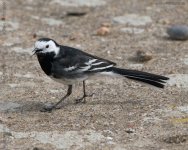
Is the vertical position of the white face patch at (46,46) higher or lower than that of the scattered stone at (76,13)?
lower

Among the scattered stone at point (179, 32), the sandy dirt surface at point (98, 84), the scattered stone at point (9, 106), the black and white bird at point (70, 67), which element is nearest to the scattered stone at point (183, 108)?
the sandy dirt surface at point (98, 84)

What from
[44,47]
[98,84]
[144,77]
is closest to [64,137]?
[44,47]

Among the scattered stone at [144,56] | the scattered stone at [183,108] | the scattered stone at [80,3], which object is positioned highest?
the scattered stone at [80,3]

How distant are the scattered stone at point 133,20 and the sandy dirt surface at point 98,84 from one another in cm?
1

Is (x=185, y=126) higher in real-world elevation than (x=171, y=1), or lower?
lower

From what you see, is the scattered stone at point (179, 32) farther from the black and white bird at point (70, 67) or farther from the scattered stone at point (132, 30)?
→ the black and white bird at point (70, 67)

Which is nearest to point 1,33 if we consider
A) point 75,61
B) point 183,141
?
point 75,61

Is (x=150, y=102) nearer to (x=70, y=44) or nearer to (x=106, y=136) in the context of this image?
Result: (x=106, y=136)

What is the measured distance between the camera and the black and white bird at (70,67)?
18.9 feet

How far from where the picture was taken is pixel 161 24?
825 centimetres

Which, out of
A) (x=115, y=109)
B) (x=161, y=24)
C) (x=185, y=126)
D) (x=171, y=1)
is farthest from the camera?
(x=171, y=1)

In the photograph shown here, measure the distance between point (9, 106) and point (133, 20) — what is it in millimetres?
2883

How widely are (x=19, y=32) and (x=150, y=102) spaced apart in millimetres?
2499

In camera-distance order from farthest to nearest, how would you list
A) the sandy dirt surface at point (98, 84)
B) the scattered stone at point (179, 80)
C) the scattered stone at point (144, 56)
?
the scattered stone at point (144, 56) → the scattered stone at point (179, 80) → the sandy dirt surface at point (98, 84)
